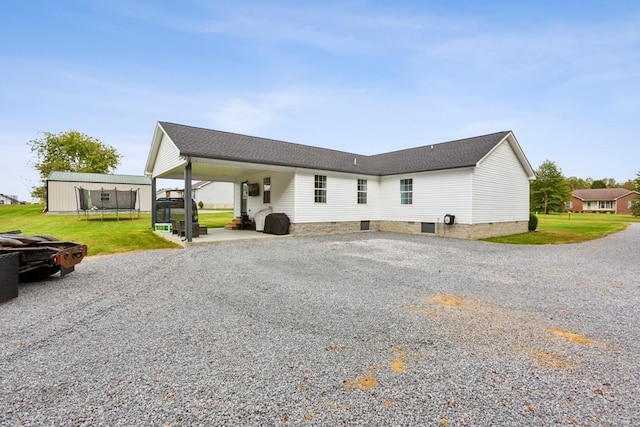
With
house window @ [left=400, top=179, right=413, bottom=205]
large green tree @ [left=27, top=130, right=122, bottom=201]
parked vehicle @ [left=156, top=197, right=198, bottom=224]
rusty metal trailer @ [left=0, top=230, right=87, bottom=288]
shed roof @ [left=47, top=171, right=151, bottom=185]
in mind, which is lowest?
rusty metal trailer @ [left=0, top=230, right=87, bottom=288]

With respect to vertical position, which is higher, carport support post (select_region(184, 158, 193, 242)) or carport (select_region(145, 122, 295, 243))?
carport (select_region(145, 122, 295, 243))

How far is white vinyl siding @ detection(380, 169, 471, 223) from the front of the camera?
516 inches

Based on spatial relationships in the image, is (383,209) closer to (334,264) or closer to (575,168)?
(334,264)

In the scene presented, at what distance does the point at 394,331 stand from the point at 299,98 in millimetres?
17198

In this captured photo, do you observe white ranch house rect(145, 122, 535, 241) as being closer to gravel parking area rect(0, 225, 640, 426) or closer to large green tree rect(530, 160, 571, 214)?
gravel parking area rect(0, 225, 640, 426)

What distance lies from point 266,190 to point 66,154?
132 ft

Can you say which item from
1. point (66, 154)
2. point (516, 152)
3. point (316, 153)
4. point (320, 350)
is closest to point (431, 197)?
point (516, 152)

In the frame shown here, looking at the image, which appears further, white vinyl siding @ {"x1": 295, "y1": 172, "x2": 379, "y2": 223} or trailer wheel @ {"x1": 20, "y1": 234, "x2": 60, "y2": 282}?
white vinyl siding @ {"x1": 295, "y1": 172, "x2": 379, "y2": 223}

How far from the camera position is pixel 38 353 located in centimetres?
295

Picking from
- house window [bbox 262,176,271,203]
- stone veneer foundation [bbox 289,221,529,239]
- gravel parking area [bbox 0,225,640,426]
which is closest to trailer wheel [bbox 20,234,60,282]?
gravel parking area [bbox 0,225,640,426]

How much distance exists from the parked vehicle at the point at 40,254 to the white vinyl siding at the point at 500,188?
14.1 metres

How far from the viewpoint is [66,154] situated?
126 ft

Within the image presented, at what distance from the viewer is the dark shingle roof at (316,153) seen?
37.6ft

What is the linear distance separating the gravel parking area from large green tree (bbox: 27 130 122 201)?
43258mm
